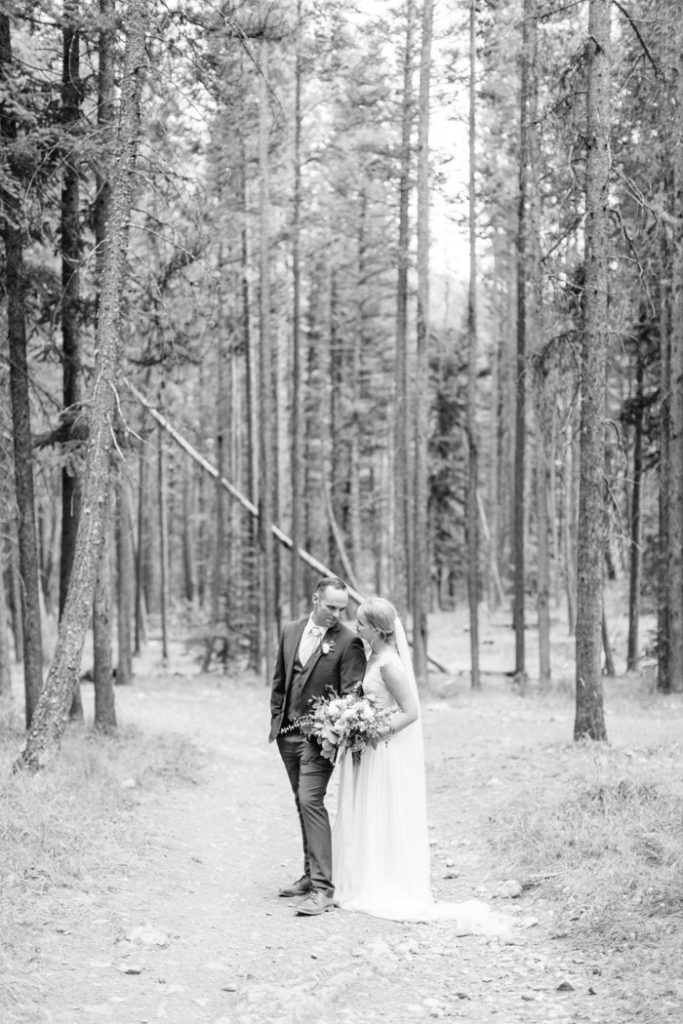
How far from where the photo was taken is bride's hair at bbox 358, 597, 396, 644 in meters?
7.23

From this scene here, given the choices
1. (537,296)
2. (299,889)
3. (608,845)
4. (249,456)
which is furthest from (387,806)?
(249,456)

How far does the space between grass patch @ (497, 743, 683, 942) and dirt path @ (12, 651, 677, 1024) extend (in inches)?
10.1

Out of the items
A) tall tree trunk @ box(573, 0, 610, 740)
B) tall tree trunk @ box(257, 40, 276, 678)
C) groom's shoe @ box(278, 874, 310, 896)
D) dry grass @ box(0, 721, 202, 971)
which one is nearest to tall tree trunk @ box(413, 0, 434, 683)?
tall tree trunk @ box(257, 40, 276, 678)

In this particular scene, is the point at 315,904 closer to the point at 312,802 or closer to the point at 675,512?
the point at 312,802

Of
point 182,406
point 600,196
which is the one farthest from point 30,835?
point 182,406

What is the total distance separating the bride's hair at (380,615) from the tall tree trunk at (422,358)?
12.4m

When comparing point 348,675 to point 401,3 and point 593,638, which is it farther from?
point 401,3

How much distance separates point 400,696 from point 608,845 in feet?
7.13

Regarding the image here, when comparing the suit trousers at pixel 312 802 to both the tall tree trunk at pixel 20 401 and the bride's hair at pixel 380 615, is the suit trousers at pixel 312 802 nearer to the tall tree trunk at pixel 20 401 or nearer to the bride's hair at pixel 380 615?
the bride's hair at pixel 380 615

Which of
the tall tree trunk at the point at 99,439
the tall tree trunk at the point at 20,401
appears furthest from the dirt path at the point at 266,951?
the tall tree trunk at the point at 20,401

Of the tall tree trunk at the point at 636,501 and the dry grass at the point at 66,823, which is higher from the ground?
the tall tree trunk at the point at 636,501

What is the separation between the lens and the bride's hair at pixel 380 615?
285 inches

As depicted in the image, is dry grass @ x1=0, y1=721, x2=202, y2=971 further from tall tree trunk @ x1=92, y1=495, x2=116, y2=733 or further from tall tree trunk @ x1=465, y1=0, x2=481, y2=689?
tall tree trunk @ x1=465, y1=0, x2=481, y2=689

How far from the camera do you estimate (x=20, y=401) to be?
37.7 ft
